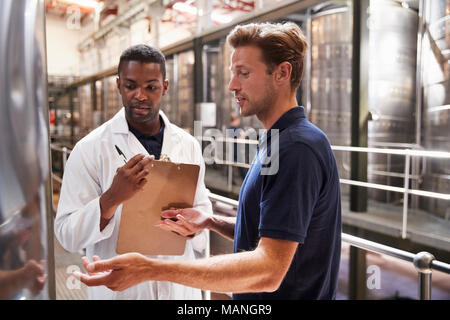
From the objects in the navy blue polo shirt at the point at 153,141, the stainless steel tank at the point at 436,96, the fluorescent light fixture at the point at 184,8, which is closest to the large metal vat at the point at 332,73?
the stainless steel tank at the point at 436,96

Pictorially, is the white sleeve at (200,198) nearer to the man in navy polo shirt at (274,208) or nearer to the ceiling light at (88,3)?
the man in navy polo shirt at (274,208)

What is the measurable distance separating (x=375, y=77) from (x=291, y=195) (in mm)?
3825

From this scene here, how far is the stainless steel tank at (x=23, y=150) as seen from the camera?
1.13 feet

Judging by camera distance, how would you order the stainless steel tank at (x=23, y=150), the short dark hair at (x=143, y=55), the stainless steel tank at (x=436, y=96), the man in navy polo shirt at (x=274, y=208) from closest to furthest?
the stainless steel tank at (x=23, y=150) < the man in navy polo shirt at (x=274, y=208) < the short dark hair at (x=143, y=55) < the stainless steel tank at (x=436, y=96)

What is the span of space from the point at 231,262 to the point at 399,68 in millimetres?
4060

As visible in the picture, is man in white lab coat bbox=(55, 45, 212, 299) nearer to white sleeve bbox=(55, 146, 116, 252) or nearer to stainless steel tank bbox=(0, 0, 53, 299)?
white sleeve bbox=(55, 146, 116, 252)

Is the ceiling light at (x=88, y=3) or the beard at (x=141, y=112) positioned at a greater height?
the ceiling light at (x=88, y=3)

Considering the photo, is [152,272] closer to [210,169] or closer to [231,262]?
[231,262]

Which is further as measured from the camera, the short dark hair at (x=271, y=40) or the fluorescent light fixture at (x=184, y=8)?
→ the fluorescent light fixture at (x=184, y=8)

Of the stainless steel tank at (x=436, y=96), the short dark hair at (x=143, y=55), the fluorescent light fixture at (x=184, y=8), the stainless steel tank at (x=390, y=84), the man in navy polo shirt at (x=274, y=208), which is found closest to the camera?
the man in navy polo shirt at (x=274, y=208)

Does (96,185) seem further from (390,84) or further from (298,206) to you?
(390,84)

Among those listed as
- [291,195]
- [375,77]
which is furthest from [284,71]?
[375,77]

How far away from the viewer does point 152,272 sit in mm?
537

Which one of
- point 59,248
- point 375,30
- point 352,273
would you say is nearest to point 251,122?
point 375,30
